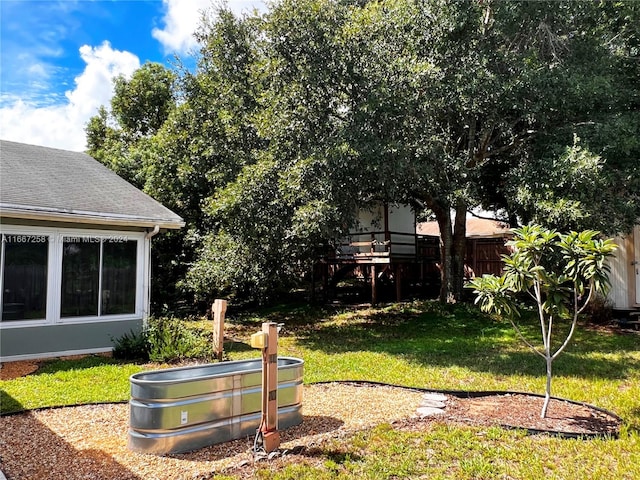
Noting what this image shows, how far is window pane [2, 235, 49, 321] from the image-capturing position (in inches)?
300

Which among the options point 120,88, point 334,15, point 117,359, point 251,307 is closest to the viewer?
point 117,359

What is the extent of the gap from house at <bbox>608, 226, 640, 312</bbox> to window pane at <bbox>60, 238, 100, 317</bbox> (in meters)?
11.2

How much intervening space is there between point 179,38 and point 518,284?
11.7 metres

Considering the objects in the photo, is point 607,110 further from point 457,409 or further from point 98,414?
point 98,414

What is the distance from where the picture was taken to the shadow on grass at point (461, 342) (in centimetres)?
745

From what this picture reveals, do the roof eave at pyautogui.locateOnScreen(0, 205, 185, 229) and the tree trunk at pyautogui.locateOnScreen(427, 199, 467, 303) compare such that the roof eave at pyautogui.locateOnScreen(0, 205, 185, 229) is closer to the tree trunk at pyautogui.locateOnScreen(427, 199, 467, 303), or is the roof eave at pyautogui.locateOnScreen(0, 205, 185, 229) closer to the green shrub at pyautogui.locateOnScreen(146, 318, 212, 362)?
the green shrub at pyautogui.locateOnScreen(146, 318, 212, 362)

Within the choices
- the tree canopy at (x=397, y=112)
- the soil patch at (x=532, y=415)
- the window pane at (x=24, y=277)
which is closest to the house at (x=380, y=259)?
the tree canopy at (x=397, y=112)

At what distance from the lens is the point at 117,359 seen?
8070 millimetres

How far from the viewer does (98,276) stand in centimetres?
849

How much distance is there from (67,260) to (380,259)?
30.6 feet

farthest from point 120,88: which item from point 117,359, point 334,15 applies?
point 117,359

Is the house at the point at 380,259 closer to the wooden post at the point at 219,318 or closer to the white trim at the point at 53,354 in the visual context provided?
the white trim at the point at 53,354

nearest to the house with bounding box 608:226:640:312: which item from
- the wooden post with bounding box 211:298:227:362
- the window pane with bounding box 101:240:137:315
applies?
the wooden post with bounding box 211:298:227:362

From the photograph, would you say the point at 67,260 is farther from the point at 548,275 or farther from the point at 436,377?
the point at 548,275
